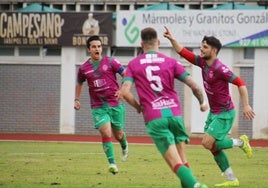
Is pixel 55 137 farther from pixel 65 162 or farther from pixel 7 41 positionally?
pixel 65 162

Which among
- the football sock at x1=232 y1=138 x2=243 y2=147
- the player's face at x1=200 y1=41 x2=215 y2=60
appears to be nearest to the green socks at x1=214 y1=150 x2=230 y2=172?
the football sock at x1=232 y1=138 x2=243 y2=147

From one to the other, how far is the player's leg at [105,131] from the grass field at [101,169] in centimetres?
33

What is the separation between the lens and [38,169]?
15469mm

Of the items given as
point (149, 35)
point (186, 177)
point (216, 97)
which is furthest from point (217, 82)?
point (186, 177)

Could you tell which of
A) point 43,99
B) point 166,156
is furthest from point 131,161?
point 43,99

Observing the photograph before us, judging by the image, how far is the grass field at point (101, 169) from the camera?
12906 mm

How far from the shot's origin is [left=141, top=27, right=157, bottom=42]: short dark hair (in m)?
10.1

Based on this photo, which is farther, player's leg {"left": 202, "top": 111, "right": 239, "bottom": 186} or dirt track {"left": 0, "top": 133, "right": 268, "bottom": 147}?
dirt track {"left": 0, "top": 133, "right": 268, "bottom": 147}

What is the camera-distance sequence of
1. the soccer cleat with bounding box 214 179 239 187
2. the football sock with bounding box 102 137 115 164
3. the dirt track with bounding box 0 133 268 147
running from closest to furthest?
the soccer cleat with bounding box 214 179 239 187, the football sock with bounding box 102 137 115 164, the dirt track with bounding box 0 133 268 147

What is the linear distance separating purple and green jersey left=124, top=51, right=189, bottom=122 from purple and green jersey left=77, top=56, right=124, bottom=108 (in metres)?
4.65

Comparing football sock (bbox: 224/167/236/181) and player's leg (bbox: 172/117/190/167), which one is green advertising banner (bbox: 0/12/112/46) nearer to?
football sock (bbox: 224/167/236/181)

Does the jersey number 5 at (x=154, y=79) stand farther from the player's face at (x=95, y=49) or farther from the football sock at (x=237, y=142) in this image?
the player's face at (x=95, y=49)

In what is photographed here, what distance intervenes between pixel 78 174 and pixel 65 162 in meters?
2.86

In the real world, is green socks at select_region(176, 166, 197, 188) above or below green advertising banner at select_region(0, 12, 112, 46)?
above
